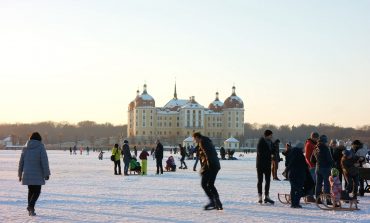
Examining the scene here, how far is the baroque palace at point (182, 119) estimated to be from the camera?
443 ft

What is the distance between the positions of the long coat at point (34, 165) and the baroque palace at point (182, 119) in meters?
122

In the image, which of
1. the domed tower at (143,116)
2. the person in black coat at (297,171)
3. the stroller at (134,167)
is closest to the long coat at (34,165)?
the person in black coat at (297,171)

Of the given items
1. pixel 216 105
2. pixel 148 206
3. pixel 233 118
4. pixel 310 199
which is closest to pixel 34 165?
pixel 148 206

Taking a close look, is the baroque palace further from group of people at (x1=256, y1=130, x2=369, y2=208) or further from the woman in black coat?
the woman in black coat

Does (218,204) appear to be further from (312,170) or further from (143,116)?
(143,116)

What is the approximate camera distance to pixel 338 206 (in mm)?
11000

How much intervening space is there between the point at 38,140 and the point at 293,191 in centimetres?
454

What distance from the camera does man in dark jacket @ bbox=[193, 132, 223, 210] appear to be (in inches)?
420

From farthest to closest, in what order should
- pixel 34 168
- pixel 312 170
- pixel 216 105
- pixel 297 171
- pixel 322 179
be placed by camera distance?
pixel 216 105
pixel 312 170
pixel 322 179
pixel 297 171
pixel 34 168

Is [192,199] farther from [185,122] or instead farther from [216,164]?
[185,122]

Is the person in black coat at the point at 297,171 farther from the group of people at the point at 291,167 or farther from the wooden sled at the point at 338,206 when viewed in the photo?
the wooden sled at the point at 338,206

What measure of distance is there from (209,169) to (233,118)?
12825 cm

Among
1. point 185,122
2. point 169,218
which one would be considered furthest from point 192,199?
point 185,122

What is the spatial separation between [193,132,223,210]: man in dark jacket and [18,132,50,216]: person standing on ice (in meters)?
2.61
